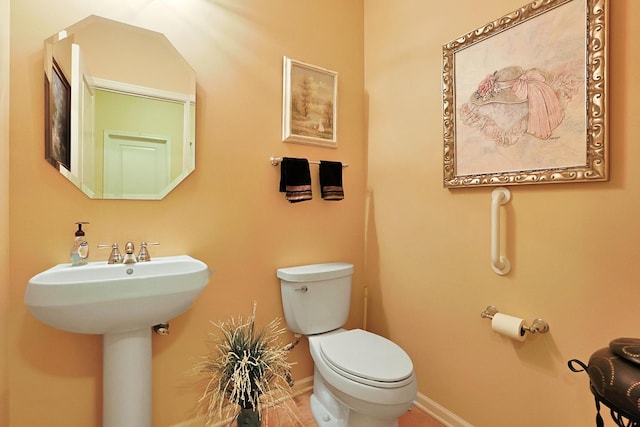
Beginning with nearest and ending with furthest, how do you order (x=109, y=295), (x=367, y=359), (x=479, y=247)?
(x=109, y=295) < (x=367, y=359) < (x=479, y=247)

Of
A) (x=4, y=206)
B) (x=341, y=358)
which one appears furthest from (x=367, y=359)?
(x=4, y=206)

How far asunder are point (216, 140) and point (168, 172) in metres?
0.28

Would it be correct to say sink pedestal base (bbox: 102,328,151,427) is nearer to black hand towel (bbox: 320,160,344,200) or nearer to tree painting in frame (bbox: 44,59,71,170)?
tree painting in frame (bbox: 44,59,71,170)

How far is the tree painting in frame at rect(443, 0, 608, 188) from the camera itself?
1.09 meters

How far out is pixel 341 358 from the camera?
1.33 meters

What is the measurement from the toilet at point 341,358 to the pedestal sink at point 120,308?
1.96 ft

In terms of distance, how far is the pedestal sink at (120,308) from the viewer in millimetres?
995

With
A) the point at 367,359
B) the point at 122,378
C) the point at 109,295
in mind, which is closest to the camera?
the point at 109,295

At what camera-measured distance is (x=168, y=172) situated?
4.70 ft

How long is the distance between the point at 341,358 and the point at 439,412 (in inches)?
29.3

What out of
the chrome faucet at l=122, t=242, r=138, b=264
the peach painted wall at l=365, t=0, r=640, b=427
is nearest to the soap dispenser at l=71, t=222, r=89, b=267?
the chrome faucet at l=122, t=242, r=138, b=264

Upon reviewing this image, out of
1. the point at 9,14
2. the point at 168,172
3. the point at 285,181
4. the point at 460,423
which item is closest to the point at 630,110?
the point at 285,181

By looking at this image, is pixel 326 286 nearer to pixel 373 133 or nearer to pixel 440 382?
pixel 440 382

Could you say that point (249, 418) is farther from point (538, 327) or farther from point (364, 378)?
point (538, 327)
